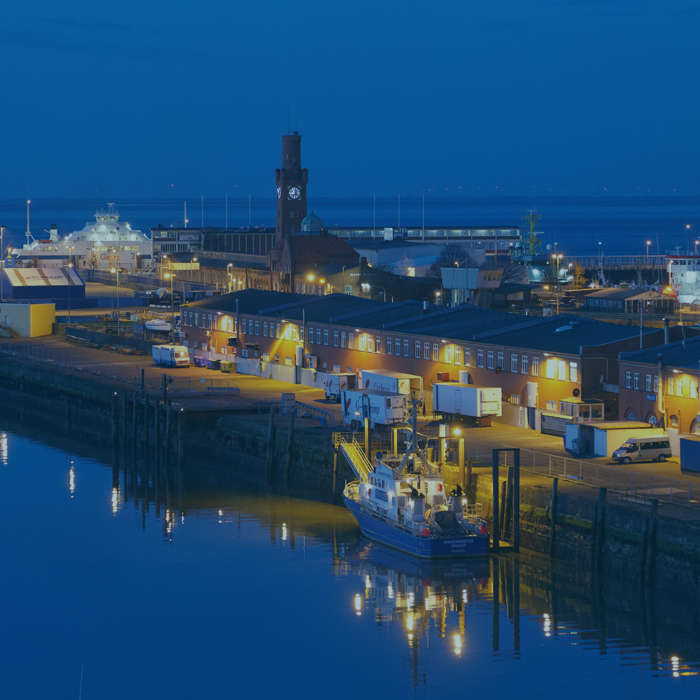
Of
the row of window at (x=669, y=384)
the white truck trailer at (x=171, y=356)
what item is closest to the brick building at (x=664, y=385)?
the row of window at (x=669, y=384)

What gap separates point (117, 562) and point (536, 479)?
11.8 meters

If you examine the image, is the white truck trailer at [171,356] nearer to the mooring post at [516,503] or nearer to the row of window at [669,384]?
the row of window at [669,384]

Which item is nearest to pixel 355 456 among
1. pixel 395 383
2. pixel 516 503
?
pixel 516 503

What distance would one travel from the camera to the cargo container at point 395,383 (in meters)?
53.1

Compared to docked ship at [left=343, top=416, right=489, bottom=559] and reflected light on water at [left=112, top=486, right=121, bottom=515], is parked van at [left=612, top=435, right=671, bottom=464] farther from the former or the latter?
reflected light on water at [left=112, top=486, right=121, bottom=515]

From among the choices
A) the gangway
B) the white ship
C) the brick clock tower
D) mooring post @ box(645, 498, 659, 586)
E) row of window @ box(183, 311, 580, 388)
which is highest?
the brick clock tower

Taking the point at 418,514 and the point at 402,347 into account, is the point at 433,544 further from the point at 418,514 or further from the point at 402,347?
the point at 402,347

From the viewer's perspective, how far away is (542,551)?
38.1 meters

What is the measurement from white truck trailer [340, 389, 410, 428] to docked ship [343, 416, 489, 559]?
7.12 metres

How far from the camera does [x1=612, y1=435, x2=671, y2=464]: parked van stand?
4212 cm

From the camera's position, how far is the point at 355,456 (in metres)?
44.5

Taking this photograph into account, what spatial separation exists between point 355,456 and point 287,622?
10.3 meters

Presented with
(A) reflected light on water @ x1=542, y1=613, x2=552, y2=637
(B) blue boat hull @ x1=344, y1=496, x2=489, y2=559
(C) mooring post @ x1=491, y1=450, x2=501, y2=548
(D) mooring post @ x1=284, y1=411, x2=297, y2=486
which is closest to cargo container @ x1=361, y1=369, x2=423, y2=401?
(D) mooring post @ x1=284, y1=411, x2=297, y2=486

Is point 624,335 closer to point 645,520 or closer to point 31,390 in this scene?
point 645,520
